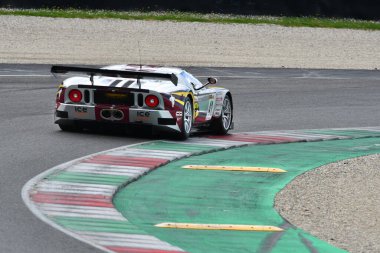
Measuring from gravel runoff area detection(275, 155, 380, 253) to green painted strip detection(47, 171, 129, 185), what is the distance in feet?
5.61

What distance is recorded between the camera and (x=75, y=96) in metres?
15.4

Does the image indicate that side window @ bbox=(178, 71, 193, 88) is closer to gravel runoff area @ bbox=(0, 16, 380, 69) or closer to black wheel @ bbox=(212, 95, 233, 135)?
black wheel @ bbox=(212, 95, 233, 135)

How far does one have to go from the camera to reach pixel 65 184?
11.8 meters

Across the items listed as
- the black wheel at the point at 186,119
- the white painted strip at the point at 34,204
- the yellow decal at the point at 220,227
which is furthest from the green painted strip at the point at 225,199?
the black wheel at the point at 186,119

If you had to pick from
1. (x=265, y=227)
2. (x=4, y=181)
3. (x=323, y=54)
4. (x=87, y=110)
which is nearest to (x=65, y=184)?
(x=4, y=181)

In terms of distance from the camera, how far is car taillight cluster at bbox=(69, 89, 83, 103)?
15398 mm

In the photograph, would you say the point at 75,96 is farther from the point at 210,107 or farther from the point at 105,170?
the point at 105,170

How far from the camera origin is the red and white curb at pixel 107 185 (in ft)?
30.7

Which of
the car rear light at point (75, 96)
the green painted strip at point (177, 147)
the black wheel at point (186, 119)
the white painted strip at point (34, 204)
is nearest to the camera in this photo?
the white painted strip at point (34, 204)

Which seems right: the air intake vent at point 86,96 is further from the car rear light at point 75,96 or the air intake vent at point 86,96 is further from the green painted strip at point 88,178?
the green painted strip at point 88,178

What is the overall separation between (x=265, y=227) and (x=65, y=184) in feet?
8.44

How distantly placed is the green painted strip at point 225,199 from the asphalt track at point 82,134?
103 cm

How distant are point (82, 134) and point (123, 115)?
0.71 meters

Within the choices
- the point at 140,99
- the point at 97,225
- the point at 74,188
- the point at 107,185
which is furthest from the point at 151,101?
the point at 97,225
